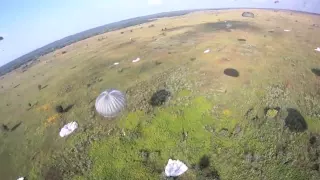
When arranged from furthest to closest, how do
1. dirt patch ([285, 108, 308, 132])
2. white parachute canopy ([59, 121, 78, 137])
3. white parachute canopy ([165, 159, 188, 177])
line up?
white parachute canopy ([59, 121, 78, 137])
dirt patch ([285, 108, 308, 132])
white parachute canopy ([165, 159, 188, 177])

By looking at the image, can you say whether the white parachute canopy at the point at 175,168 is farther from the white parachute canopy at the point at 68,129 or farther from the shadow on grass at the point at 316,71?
the shadow on grass at the point at 316,71

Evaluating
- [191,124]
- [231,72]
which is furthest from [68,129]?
[231,72]

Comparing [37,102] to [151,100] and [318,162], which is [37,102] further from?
[318,162]

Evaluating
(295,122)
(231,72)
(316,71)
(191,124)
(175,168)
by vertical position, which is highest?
(191,124)

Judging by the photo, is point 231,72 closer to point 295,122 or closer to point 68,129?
point 295,122

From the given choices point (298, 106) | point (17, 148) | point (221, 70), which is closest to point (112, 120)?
point (17, 148)

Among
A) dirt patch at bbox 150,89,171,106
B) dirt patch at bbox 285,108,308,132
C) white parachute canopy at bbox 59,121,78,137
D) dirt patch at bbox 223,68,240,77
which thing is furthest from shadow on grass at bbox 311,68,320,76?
white parachute canopy at bbox 59,121,78,137

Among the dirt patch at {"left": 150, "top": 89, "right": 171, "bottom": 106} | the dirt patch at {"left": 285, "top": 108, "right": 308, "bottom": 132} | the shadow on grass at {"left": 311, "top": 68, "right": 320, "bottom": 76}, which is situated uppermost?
the dirt patch at {"left": 150, "top": 89, "right": 171, "bottom": 106}

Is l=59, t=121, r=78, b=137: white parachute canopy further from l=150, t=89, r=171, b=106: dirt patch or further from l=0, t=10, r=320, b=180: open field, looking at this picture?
l=150, t=89, r=171, b=106: dirt patch
